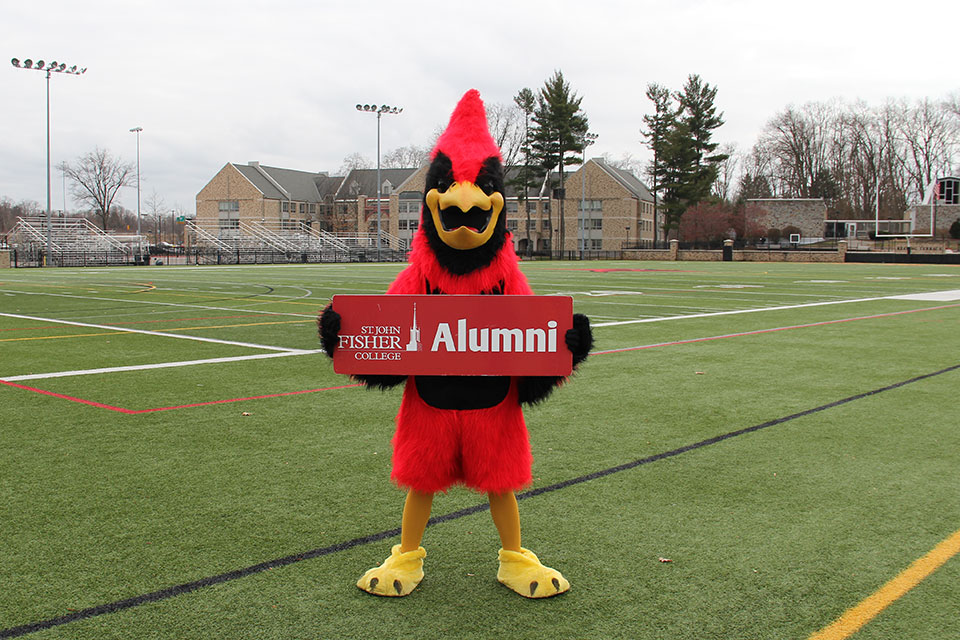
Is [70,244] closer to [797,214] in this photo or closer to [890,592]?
[890,592]

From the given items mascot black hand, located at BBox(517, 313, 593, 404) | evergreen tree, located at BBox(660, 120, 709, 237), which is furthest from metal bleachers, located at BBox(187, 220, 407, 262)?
mascot black hand, located at BBox(517, 313, 593, 404)

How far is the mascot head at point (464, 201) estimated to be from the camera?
315 centimetres

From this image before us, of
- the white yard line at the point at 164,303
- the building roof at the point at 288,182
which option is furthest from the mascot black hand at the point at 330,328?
the building roof at the point at 288,182

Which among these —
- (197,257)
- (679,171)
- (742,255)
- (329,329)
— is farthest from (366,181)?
(329,329)

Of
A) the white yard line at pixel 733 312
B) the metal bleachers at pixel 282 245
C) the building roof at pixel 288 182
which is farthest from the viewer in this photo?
the building roof at pixel 288 182

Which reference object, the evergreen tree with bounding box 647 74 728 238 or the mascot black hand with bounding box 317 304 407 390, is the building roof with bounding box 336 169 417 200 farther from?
the mascot black hand with bounding box 317 304 407 390

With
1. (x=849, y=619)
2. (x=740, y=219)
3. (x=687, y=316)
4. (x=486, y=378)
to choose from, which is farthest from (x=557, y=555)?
(x=740, y=219)

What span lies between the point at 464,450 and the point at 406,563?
0.51m

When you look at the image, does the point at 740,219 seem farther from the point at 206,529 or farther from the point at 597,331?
the point at 206,529

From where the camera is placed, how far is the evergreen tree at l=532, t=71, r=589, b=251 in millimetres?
65938

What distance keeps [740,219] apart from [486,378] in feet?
244

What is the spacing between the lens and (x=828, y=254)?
54562 mm

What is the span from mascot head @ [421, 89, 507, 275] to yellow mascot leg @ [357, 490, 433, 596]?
0.97 meters

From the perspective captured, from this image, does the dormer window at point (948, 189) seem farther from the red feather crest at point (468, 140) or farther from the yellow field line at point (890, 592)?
the red feather crest at point (468, 140)
